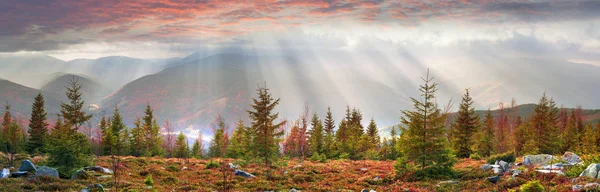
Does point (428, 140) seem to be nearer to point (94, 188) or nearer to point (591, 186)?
point (591, 186)

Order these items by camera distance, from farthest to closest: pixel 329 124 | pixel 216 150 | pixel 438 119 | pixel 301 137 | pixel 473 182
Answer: pixel 329 124 < pixel 216 150 < pixel 301 137 < pixel 438 119 < pixel 473 182

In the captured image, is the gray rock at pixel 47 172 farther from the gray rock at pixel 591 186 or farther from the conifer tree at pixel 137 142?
the conifer tree at pixel 137 142

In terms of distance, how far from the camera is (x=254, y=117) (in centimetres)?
3378

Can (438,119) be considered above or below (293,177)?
above

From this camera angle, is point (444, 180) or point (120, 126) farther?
point (120, 126)

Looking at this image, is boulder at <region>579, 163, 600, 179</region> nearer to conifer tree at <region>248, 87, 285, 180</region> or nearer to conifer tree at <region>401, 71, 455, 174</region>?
conifer tree at <region>401, 71, 455, 174</region>

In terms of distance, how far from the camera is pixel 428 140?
26.0 metres

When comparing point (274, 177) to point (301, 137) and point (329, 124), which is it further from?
point (329, 124)

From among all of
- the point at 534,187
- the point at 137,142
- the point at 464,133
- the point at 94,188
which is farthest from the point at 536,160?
the point at 137,142

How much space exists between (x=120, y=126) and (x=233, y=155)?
27.9 meters

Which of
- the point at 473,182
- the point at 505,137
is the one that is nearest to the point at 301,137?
the point at 473,182

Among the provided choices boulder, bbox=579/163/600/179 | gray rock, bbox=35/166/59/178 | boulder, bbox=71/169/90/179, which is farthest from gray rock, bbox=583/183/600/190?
gray rock, bbox=35/166/59/178

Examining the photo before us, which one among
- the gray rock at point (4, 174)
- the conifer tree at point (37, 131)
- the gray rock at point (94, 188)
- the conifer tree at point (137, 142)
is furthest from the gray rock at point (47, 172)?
the conifer tree at point (137, 142)

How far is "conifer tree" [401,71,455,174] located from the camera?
25.7m
